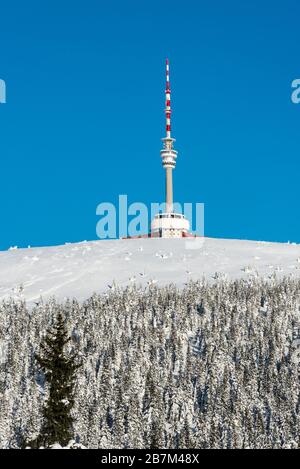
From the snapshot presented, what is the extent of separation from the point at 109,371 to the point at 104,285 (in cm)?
3727

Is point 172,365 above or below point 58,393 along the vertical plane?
above

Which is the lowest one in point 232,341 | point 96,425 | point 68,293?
point 96,425

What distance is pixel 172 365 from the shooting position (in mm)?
170000

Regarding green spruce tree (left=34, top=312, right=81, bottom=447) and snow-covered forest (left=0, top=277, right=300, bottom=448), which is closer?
green spruce tree (left=34, top=312, right=81, bottom=447)

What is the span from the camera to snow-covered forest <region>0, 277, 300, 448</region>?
139250mm

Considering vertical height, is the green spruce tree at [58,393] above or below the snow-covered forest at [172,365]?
below

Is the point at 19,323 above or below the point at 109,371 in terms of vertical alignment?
above

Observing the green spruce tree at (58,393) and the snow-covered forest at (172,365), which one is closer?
the green spruce tree at (58,393)

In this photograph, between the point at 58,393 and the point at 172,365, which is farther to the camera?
the point at 172,365

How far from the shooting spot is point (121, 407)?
148625 millimetres

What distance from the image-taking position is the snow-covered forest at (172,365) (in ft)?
457

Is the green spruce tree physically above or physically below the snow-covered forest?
below
